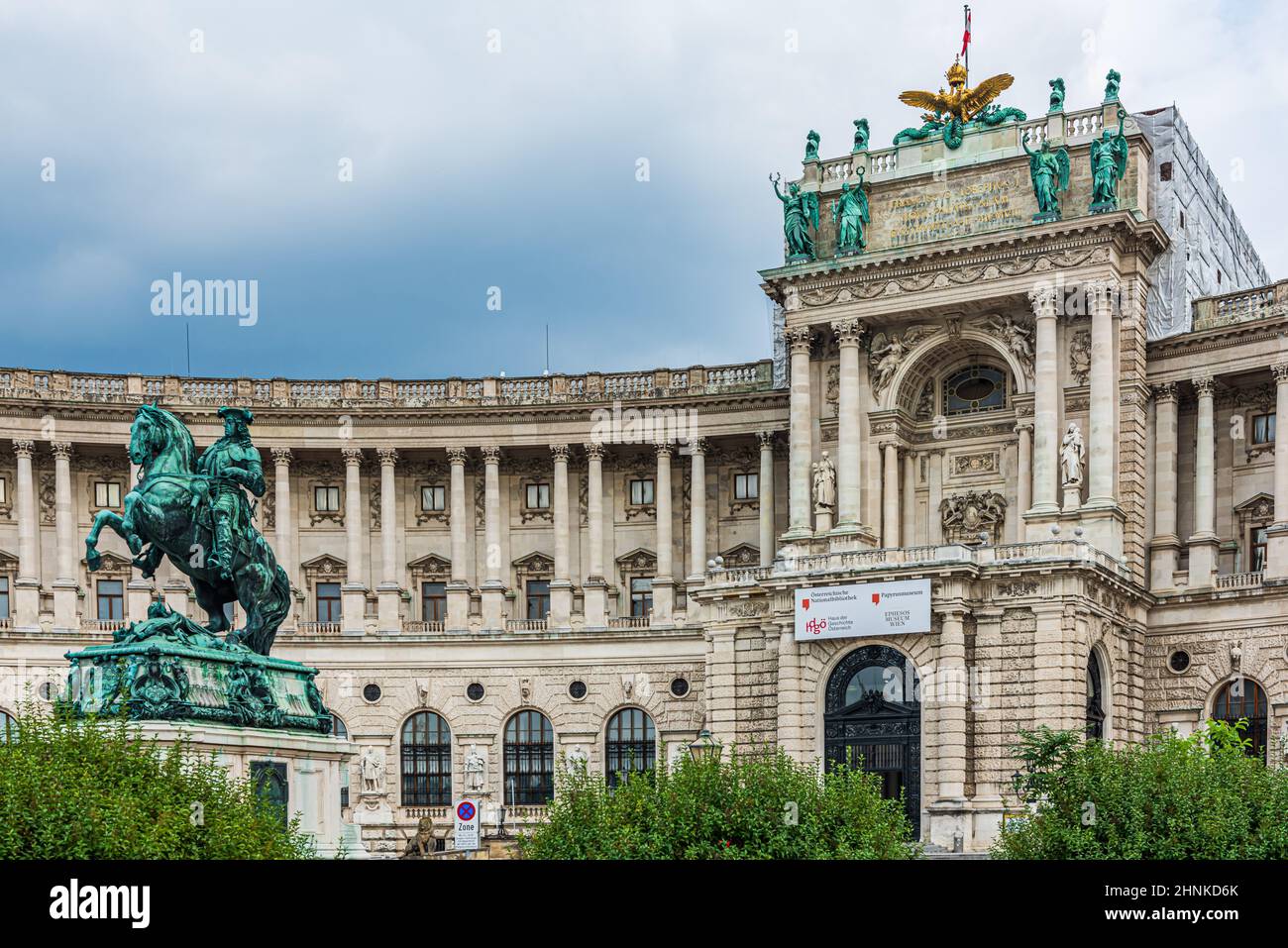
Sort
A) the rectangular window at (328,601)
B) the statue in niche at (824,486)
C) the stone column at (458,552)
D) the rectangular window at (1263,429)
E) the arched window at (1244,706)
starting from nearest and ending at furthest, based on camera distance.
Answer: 1. the arched window at (1244,706)
2. the rectangular window at (1263,429)
3. the statue in niche at (824,486)
4. the stone column at (458,552)
5. the rectangular window at (328,601)

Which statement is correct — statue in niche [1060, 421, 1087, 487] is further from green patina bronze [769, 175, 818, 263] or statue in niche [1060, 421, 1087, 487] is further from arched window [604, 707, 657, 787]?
arched window [604, 707, 657, 787]

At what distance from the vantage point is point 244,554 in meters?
36.1

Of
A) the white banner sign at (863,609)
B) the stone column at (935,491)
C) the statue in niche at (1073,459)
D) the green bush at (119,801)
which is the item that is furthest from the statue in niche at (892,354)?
the green bush at (119,801)

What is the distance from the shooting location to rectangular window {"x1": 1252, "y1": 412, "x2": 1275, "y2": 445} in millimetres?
67188

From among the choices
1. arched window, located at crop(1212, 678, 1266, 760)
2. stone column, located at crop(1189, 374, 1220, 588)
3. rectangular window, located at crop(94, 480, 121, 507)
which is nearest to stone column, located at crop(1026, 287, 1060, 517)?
stone column, located at crop(1189, 374, 1220, 588)

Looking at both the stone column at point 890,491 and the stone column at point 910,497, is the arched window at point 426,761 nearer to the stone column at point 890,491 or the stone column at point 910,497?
the stone column at point 890,491

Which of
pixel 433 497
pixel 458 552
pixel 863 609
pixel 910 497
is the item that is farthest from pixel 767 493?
pixel 433 497

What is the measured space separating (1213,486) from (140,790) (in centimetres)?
4717

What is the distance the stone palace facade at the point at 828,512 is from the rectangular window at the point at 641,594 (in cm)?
14

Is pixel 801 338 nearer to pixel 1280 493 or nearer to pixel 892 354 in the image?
pixel 892 354

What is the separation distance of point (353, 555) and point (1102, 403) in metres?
31.2

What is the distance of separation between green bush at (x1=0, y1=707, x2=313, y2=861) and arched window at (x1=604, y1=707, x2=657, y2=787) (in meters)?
41.8

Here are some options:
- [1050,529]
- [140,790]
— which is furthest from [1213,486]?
[140,790]

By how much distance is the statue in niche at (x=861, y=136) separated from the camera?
71875 mm
